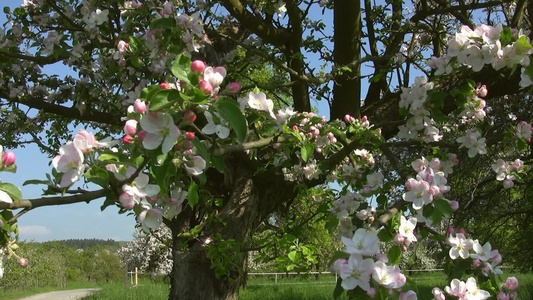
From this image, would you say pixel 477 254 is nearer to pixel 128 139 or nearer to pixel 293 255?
pixel 293 255

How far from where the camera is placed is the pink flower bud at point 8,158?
1.32 meters

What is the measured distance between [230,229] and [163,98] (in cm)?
292

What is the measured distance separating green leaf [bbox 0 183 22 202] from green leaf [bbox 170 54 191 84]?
0.48 metres

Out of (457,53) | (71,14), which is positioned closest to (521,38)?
(457,53)

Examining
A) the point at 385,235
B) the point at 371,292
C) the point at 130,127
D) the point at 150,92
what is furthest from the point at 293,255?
the point at 150,92

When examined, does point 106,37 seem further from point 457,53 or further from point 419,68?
point 419,68

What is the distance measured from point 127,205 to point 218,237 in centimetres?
223

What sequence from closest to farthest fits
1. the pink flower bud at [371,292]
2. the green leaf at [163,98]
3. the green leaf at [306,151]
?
the green leaf at [163,98], the pink flower bud at [371,292], the green leaf at [306,151]

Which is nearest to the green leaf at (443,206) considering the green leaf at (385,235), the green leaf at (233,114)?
the green leaf at (385,235)

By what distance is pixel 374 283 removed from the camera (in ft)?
4.69

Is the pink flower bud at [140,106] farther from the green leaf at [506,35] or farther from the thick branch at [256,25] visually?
the thick branch at [256,25]

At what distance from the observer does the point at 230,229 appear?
4.01 m

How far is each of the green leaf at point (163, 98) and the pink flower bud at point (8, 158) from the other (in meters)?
0.44

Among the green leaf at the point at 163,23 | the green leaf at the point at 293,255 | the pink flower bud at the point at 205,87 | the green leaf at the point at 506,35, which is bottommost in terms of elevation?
the green leaf at the point at 293,255
